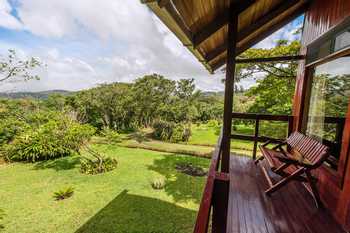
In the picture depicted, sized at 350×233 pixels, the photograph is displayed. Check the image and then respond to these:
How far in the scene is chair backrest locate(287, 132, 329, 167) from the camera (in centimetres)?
207

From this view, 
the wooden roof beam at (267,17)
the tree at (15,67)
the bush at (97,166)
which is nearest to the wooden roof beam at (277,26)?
the wooden roof beam at (267,17)

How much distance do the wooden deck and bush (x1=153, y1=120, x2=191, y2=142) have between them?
9.39 meters

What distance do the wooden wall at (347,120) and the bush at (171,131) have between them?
29.9ft

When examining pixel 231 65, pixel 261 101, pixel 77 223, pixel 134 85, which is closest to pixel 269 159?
pixel 231 65

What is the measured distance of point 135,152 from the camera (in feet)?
30.7

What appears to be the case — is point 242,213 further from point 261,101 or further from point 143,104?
point 143,104

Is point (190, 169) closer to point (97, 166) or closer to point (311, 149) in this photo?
point (97, 166)

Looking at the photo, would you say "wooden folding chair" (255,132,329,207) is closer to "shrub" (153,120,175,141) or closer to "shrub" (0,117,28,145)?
"shrub" (153,120,175,141)

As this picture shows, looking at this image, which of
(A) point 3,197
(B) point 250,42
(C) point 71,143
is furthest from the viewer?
(C) point 71,143

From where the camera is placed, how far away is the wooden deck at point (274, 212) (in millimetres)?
1818

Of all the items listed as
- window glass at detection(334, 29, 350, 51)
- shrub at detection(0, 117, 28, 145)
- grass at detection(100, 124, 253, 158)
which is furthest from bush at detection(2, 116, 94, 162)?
window glass at detection(334, 29, 350, 51)

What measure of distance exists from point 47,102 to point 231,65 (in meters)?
17.0

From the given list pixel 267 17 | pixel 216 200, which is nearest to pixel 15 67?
pixel 267 17

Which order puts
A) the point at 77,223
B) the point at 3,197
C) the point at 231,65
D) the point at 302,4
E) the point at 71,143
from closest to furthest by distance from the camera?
the point at 231,65
the point at 302,4
the point at 77,223
the point at 3,197
the point at 71,143
